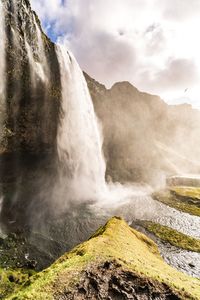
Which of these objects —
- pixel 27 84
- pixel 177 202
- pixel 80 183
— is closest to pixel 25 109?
pixel 27 84

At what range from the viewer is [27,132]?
47812 mm

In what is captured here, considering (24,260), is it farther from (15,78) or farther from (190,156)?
(190,156)

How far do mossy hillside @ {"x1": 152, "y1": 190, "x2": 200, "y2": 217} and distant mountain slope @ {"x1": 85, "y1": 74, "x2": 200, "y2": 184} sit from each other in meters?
18.7

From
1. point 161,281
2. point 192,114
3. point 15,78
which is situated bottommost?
point 161,281

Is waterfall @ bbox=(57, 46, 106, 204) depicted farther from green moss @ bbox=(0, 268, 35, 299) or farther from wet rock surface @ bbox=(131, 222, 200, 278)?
green moss @ bbox=(0, 268, 35, 299)

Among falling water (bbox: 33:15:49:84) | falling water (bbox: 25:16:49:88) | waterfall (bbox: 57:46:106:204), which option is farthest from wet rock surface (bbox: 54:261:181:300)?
waterfall (bbox: 57:46:106:204)

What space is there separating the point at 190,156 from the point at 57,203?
12099 cm

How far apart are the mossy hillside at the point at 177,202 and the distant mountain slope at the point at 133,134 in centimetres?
1868

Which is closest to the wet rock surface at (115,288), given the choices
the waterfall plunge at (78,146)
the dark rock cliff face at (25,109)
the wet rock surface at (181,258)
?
the wet rock surface at (181,258)

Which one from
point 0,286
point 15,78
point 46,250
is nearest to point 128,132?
point 15,78

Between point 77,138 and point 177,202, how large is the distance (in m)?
29.3

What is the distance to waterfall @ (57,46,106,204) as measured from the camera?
55.2m

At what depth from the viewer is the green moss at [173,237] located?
3425cm

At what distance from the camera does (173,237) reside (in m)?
36.7
